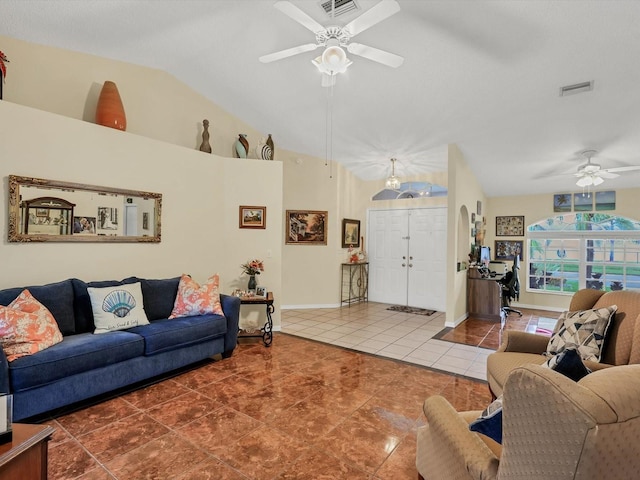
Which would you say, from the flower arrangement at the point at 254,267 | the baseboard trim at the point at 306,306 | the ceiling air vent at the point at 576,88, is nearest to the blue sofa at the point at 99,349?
the flower arrangement at the point at 254,267

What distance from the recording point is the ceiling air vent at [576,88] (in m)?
3.56

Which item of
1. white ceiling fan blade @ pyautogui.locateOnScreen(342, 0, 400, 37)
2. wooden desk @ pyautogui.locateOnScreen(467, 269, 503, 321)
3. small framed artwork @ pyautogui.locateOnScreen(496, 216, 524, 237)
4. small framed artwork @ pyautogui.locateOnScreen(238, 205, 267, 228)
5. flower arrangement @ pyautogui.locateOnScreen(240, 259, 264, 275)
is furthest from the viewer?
small framed artwork @ pyautogui.locateOnScreen(496, 216, 524, 237)

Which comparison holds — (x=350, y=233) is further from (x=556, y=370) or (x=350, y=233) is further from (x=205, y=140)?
(x=556, y=370)

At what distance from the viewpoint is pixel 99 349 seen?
272 cm

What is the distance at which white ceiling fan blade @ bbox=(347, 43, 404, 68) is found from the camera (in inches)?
102

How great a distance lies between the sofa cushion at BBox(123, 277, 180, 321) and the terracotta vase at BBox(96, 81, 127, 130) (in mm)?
1732

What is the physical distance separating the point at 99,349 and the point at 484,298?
18.8 feet

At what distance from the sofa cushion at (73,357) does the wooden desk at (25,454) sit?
3.43 feet

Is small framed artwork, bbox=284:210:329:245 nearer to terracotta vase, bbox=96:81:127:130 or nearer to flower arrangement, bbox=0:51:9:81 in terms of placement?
terracotta vase, bbox=96:81:127:130

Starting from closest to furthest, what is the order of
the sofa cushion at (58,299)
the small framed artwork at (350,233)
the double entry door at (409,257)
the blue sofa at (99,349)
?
the blue sofa at (99,349), the sofa cushion at (58,299), the double entry door at (409,257), the small framed artwork at (350,233)

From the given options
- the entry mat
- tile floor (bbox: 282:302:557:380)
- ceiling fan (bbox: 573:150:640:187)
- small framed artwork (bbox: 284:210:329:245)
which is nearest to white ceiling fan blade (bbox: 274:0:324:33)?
tile floor (bbox: 282:302:557:380)

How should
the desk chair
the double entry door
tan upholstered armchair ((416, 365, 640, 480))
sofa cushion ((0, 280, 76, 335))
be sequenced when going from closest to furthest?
tan upholstered armchair ((416, 365, 640, 480)) < sofa cushion ((0, 280, 76, 335)) < the desk chair < the double entry door

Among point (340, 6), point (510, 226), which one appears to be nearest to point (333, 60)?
point (340, 6)

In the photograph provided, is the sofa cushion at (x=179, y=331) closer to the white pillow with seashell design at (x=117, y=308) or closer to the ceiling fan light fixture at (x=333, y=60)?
the white pillow with seashell design at (x=117, y=308)
